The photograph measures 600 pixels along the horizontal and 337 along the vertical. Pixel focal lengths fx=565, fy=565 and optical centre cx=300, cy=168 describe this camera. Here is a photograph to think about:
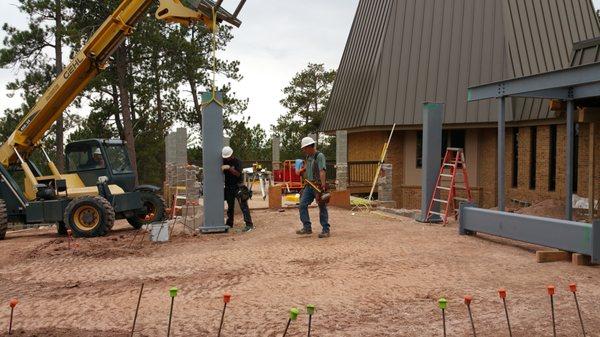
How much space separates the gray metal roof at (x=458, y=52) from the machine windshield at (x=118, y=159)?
10056 millimetres

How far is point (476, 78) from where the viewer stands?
20.2 metres

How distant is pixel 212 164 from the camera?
1184 centimetres

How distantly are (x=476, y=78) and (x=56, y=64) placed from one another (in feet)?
62.5

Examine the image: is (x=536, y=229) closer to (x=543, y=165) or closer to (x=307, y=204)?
(x=307, y=204)

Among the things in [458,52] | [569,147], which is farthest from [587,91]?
[458,52]

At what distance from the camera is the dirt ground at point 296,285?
5.68 meters

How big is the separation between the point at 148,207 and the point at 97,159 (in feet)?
6.04

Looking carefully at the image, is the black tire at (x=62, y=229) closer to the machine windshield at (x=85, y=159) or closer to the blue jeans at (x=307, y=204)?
the machine windshield at (x=85, y=159)

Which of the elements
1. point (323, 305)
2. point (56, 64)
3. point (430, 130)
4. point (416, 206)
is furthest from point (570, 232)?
point (56, 64)

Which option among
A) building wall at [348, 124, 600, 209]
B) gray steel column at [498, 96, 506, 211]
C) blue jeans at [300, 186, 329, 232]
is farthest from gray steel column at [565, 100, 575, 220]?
building wall at [348, 124, 600, 209]

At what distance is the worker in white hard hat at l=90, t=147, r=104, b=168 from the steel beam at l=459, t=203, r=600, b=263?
→ 8800mm

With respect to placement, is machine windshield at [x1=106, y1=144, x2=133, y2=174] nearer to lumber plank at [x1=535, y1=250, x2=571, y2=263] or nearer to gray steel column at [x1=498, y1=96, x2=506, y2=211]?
gray steel column at [x1=498, y1=96, x2=506, y2=211]

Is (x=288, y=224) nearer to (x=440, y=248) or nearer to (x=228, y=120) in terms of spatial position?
(x=440, y=248)

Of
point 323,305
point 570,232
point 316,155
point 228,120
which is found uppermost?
point 228,120
